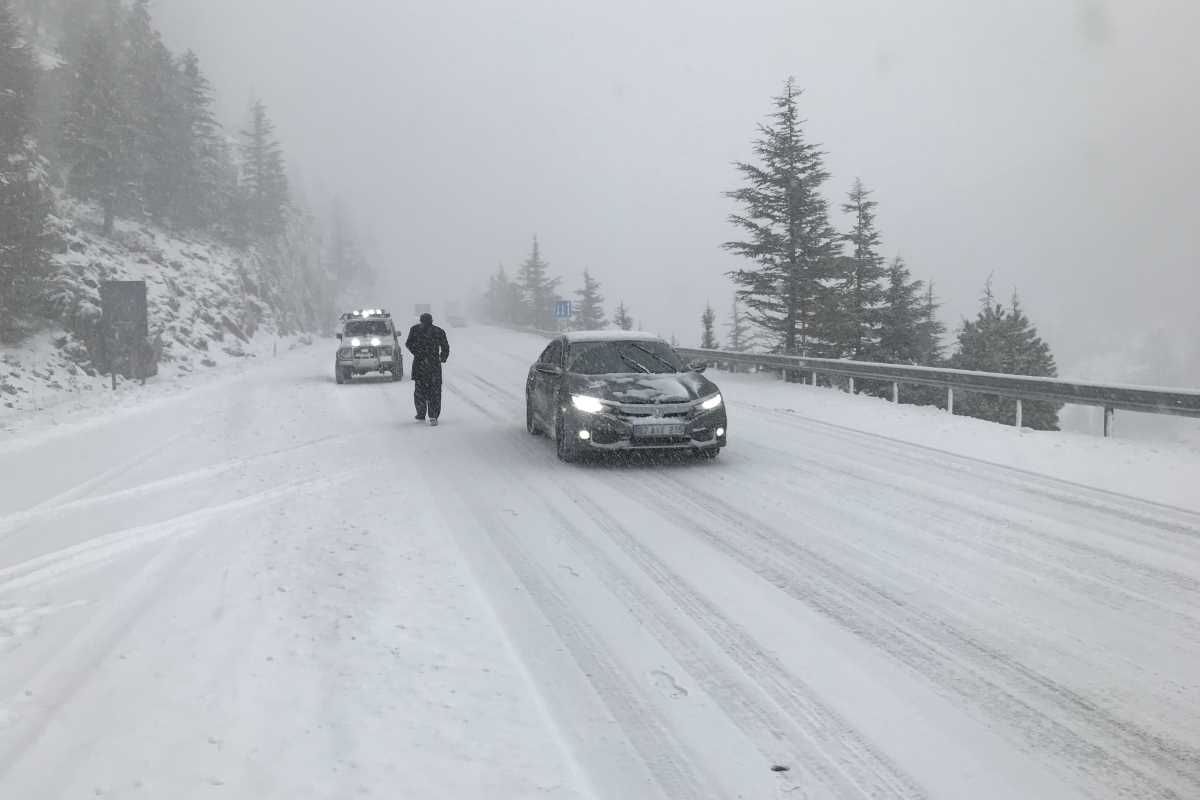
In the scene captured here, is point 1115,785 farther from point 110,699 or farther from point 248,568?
point 248,568

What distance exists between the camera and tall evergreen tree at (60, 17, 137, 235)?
34.5 m

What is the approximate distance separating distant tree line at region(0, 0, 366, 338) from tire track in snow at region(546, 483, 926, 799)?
2229 cm

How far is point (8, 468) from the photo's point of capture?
33.7 ft

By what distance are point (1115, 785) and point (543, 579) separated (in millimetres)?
3422

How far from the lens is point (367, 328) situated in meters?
22.3

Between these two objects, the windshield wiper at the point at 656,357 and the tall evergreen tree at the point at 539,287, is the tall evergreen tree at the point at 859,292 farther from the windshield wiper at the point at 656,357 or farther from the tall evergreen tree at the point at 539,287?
the tall evergreen tree at the point at 539,287

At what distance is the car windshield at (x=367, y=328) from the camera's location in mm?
22123

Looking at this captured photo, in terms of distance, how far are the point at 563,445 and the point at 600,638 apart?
216 inches

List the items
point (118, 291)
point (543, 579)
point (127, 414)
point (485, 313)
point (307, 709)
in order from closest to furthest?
point (307, 709) < point (543, 579) < point (127, 414) < point (118, 291) < point (485, 313)

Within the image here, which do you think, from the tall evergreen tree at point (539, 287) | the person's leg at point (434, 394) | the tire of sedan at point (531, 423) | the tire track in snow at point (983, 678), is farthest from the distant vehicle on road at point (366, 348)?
the tall evergreen tree at point (539, 287)

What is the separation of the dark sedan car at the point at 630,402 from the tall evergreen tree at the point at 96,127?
33590 mm

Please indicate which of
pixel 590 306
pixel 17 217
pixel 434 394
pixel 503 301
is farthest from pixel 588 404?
pixel 503 301

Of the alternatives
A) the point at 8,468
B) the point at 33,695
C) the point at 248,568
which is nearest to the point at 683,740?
the point at 33,695

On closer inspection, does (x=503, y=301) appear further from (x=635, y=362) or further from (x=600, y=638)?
(x=600, y=638)
